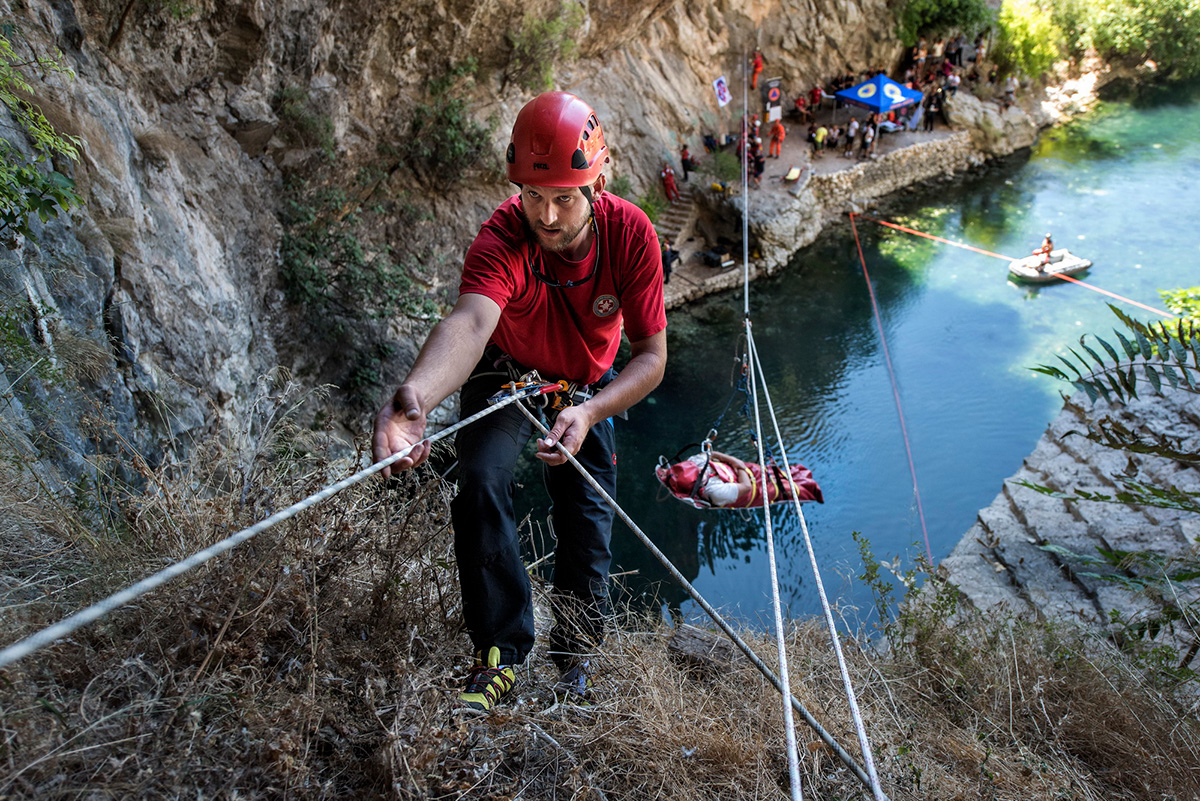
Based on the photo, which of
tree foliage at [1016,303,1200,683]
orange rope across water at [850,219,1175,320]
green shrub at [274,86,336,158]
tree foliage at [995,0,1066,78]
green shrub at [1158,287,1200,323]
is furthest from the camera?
tree foliage at [995,0,1066,78]

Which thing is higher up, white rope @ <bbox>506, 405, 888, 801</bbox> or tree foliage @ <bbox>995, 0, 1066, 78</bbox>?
white rope @ <bbox>506, 405, 888, 801</bbox>

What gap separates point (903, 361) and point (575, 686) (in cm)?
1145

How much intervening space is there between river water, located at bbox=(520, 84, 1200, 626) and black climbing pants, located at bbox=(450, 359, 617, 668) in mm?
2758

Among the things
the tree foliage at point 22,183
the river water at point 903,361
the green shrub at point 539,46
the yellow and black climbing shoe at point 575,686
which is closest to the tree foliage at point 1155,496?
the river water at point 903,361

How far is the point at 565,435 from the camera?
6.81 ft

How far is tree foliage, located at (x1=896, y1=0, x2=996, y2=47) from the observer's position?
19.9 metres

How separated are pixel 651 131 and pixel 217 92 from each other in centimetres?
930

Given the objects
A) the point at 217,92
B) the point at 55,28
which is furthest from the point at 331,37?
the point at 55,28

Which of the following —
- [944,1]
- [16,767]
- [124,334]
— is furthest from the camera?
[944,1]

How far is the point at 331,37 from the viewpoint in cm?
997

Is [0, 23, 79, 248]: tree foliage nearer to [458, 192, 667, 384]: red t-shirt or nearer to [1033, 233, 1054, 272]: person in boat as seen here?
[458, 192, 667, 384]: red t-shirt

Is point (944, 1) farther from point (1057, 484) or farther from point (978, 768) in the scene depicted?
point (978, 768)

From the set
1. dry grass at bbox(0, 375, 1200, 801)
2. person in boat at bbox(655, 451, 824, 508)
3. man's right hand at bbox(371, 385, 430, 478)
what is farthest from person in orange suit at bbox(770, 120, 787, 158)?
man's right hand at bbox(371, 385, 430, 478)

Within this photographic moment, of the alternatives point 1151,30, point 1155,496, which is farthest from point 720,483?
point 1151,30
